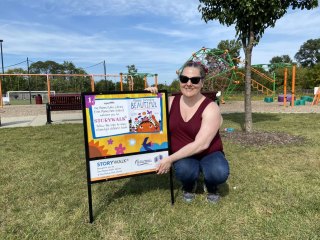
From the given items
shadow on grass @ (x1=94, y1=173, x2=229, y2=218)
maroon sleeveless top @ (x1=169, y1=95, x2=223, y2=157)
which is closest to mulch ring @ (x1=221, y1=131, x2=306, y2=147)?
shadow on grass @ (x1=94, y1=173, x2=229, y2=218)

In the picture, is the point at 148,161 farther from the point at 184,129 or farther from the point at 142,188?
the point at 142,188

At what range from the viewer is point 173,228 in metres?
2.78

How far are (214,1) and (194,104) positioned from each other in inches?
180

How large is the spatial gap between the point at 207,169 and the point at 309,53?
380 feet

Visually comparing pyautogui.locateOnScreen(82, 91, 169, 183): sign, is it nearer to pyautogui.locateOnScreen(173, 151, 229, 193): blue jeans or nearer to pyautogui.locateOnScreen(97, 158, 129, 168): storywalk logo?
pyautogui.locateOnScreen(97, 158, 129, 168): storywalk logo

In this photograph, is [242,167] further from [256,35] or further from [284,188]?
[256,35]

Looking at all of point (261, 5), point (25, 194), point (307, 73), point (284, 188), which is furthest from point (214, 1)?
point (307, 73)

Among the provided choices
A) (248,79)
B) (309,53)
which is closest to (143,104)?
(248,79)

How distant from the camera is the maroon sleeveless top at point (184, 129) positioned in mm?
3166

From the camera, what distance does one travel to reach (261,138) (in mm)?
6473

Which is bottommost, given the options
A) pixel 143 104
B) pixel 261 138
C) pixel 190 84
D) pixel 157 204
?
pixel 157 204

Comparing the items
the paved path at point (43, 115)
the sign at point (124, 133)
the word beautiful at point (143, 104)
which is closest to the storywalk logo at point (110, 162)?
the sign at point (124, 133)

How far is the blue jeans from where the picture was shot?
3143mm

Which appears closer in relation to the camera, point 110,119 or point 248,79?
point 110,119
